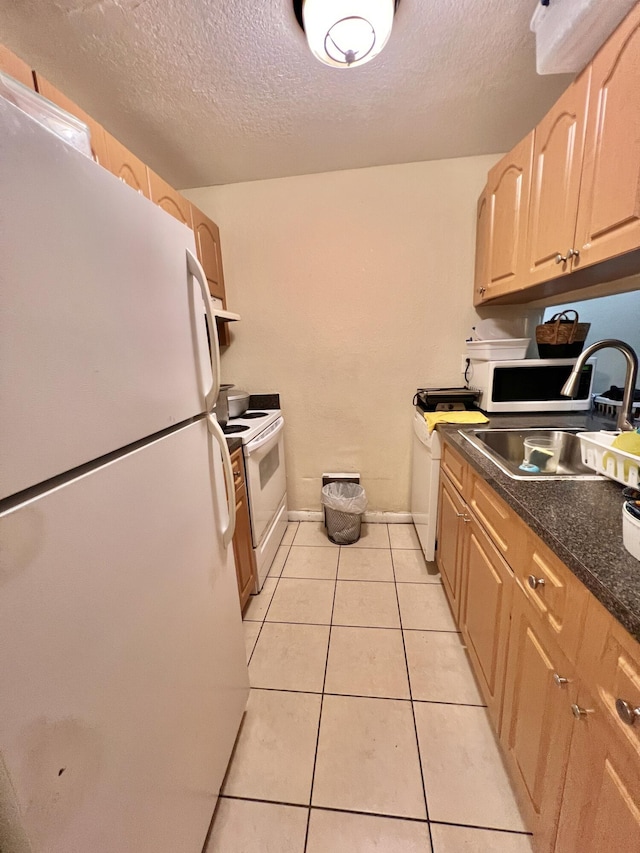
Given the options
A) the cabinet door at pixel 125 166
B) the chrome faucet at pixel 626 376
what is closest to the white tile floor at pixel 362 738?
the chrome faucet at pixel 626 376

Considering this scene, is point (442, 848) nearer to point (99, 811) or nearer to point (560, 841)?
point (560, 841)

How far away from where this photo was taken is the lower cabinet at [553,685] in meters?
0.57

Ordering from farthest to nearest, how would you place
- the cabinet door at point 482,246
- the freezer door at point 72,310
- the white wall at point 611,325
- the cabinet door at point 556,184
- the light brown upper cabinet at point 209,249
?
1. the light brown upper cabinet at point 209,249
2. the cabinet door at point 482,246
3. the white wall at point 611,325
4. the cabinet door at point 556,184
5. the freezer door at point 72,310

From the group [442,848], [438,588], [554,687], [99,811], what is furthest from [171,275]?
[438,588]

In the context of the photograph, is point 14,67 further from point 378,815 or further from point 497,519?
point 378,815

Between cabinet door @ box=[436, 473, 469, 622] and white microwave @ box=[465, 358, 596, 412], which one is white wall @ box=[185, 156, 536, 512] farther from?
cabinet door @ box=[436, 473, 469, 622]

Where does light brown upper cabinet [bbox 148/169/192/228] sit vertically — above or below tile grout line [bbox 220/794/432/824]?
above

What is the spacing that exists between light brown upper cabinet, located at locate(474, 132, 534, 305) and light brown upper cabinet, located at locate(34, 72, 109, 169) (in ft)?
5.77

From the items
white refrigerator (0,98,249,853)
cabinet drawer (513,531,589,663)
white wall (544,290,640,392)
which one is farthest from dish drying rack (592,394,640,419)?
white refrigerator (0,98,249,853)

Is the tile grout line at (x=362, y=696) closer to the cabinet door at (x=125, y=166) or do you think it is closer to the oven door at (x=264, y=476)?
the oven door at (x=264, y=476)

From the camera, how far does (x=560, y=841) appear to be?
749 mm

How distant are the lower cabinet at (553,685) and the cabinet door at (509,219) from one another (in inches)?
43.5

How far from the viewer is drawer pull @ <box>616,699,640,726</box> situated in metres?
0.53

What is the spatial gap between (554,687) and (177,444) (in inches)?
40.9
